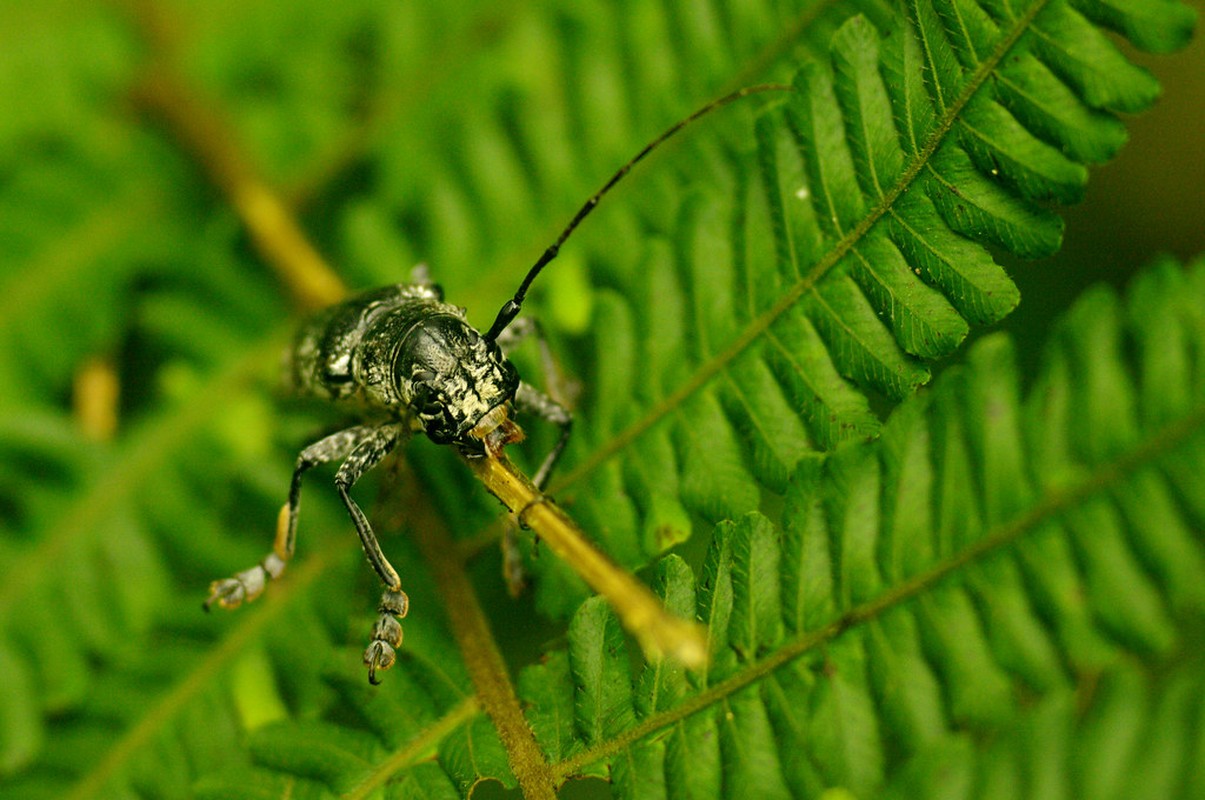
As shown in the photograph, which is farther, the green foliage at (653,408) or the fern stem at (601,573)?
the green foliage at (653,408)

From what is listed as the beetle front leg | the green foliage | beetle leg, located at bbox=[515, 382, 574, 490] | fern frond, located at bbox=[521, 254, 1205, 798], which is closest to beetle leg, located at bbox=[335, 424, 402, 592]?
the beetle front leg

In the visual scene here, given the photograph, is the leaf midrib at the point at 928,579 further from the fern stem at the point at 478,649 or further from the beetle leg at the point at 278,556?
the beetle leg at the point at 278,556

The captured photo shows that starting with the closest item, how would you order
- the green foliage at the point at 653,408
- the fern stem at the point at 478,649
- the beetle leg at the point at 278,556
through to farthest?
the green foliage at the point at 653,408, the fern stem at the point at 478,649, the beetle leg at the point at 278,556

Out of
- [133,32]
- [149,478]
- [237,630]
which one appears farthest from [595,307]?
[133,32]

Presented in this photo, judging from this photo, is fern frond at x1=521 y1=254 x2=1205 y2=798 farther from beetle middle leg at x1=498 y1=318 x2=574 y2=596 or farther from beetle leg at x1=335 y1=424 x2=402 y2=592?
beetle leg at x1=335 y1=424 x2=402 y2=592

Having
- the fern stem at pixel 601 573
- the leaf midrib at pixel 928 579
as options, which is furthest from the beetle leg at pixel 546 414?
the leaf midrib at pixel 928 579

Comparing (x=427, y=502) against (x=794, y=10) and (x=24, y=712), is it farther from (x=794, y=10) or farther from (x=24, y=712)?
(x=794, y=10)

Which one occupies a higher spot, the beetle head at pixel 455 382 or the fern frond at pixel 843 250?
the beetle head at pixel 455 382

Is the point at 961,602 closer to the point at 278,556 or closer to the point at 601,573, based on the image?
the point at 601,573
